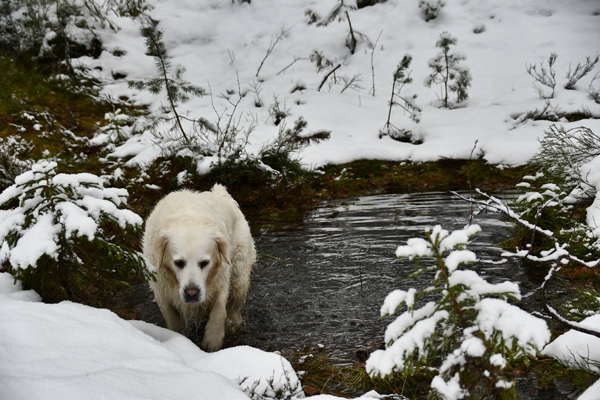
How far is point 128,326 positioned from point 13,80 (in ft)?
37.2

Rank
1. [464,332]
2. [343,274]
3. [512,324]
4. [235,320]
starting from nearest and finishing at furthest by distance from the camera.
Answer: [512,324] → [464,332] → [235,320] → [343,274]

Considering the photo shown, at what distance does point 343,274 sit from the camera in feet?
17.3

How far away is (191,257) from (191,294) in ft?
1.01

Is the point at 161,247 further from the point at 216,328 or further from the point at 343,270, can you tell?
the point at 343,270

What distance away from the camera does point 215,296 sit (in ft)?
14.1

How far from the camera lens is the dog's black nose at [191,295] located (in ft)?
12.3

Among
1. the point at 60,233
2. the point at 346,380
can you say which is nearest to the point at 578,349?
the point at 346,380

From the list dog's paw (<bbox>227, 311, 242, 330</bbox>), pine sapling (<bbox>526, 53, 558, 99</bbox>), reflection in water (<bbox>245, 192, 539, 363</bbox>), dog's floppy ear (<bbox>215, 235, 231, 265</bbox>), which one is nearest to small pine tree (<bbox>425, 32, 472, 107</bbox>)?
pine sapling (<bbox>526, 53, 558, 99</bbox>)

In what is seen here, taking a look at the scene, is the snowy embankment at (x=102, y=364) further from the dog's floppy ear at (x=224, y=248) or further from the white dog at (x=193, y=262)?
the dog's floppy ear at (x=224, y=248)

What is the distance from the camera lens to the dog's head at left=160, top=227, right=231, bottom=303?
A: 3.78 m

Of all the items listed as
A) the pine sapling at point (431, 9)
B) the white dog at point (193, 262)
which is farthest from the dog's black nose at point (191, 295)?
the pine sapling at point (431, 9)

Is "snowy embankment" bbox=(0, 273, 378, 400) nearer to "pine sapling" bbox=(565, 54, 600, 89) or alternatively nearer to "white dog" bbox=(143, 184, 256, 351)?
"white dog" bbox=(143, 184, 256, 351)

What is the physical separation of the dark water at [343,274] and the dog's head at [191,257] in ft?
1.85

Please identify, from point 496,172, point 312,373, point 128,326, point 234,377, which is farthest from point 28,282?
point 496,172
